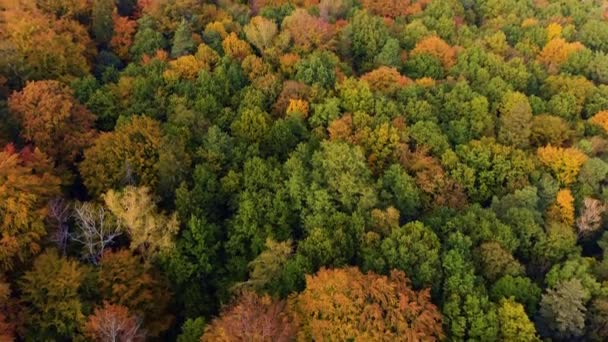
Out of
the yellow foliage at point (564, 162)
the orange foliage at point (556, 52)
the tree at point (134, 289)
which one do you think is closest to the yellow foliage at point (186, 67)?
the tree at point (134, 289)

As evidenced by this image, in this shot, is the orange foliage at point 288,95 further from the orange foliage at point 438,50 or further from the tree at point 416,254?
the tree at point 416,254

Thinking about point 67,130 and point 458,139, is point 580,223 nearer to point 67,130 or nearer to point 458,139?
point 458,139

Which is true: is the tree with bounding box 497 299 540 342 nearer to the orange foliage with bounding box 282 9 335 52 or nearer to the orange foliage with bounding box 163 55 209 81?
the orange foliage with bounding box 282 9 335 52

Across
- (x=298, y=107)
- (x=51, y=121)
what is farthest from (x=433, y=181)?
(x=51, y=121)

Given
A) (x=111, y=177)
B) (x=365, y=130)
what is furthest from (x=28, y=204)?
(x=365, y=130)

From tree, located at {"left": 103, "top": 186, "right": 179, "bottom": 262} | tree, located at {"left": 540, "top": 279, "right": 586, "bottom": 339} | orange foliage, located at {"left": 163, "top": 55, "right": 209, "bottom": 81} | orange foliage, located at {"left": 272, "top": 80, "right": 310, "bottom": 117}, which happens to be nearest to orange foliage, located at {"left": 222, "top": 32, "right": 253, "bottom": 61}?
orange foliage, located at {"left": 163, "top": 55, "right": 209, "bottom": 81}

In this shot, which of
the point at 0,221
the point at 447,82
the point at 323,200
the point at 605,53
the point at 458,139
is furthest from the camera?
the point at 605,53
